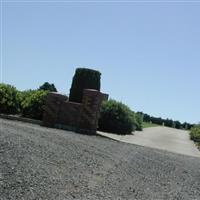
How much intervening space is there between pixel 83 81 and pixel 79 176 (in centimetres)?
2036

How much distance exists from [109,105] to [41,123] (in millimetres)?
4516

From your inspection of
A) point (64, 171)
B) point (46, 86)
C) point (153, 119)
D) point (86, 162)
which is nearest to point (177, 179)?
point (86, 162)

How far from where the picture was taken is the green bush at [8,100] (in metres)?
25.5

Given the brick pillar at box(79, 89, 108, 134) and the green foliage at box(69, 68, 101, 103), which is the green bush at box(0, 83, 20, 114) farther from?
the brick pillar at box(79, 89, 108, 134)

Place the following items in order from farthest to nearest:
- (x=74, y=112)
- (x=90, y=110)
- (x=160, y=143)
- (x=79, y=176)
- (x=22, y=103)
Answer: (x=22, y=103), (x=160, y=143), (x=74, y=112), (x=90, y=110), (x=79, y=176)

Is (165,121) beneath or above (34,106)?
beneath

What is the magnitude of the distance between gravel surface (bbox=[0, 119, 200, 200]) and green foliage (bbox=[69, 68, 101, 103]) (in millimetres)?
15303

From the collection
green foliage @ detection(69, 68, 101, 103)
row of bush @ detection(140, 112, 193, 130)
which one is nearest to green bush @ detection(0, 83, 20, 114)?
green foliage @ detection(69, 68, 101, 103)

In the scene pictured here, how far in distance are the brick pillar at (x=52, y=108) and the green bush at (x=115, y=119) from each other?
326cm

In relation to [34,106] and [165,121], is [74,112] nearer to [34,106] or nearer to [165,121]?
[34,106]

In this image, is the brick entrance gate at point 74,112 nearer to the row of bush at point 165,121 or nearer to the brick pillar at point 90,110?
the brick pillar at point 90,110

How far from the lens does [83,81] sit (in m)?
29.4

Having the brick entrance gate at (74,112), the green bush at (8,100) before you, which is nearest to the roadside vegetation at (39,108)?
the green bush at (8,100)

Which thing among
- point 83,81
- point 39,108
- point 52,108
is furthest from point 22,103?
point 83,81
